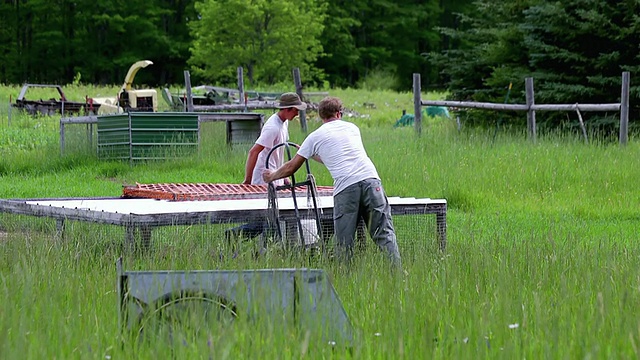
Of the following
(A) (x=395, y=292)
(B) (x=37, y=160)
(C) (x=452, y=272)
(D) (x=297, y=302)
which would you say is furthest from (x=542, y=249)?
(B) (x=37, y=160)

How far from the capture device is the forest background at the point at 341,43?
21203 millimetres

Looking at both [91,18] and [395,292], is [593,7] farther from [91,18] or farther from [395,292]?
[91,18]

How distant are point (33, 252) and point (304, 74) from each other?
48.4m

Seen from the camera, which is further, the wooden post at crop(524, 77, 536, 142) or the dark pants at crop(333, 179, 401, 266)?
the wooden post at crop(524, 77, 536, 142)

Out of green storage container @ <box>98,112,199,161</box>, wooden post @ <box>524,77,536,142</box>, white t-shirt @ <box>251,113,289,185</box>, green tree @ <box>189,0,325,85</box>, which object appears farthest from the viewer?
green tree @ <box>189,0,325,85</box>

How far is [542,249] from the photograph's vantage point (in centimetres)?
695

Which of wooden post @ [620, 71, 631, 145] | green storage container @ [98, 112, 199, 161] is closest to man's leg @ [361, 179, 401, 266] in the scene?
wooden post @ [620, 71, 631, 145]

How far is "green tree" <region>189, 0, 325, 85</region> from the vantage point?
50.0 metres

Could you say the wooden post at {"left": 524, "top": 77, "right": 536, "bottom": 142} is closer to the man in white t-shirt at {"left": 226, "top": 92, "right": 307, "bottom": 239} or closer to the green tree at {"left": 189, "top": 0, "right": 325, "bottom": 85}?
the man in white t-shirt at {"left": 226, "top": 92, "right": 307, "bottom": 239}

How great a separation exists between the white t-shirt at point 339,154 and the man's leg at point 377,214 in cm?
10

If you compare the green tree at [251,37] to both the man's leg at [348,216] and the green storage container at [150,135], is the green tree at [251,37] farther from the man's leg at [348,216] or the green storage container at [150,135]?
the man's leg at [348,216]

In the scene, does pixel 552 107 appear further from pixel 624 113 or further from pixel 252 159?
pixel 252 159

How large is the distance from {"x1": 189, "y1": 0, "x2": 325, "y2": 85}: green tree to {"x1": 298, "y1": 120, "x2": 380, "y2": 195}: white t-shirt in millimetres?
41889

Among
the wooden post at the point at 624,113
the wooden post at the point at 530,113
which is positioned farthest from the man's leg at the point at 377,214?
the wooden post at the point at 530,113
